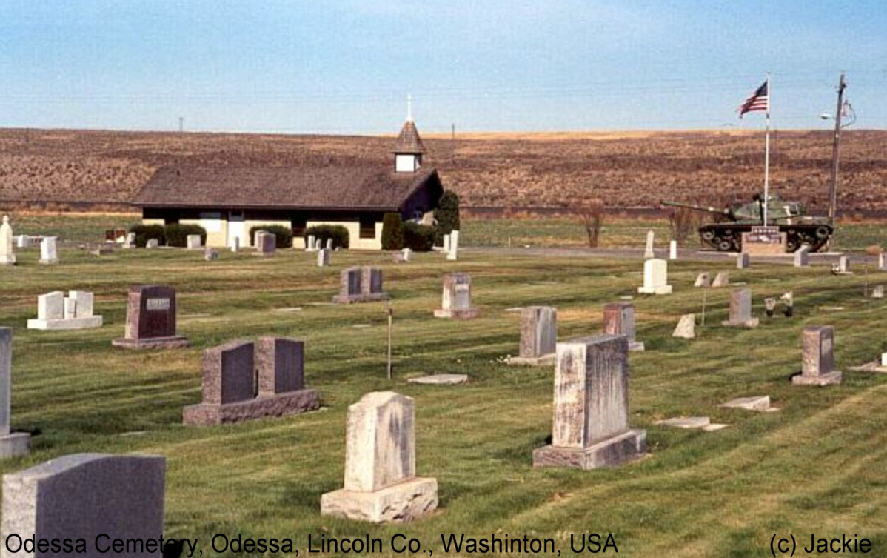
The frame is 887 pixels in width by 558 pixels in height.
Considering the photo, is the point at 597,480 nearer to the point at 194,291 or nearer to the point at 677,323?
the point at 677,323

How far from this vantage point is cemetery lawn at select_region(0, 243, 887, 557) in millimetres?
12875

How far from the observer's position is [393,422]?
12.7 meters

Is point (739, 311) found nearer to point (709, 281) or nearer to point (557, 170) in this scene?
point (709, 281)

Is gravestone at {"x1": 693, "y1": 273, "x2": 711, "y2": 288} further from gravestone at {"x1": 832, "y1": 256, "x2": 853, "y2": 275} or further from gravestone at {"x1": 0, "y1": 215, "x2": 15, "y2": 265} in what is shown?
gravestone at {"x1": 0, "y1": 215, "x2": 15, "y2": 265}

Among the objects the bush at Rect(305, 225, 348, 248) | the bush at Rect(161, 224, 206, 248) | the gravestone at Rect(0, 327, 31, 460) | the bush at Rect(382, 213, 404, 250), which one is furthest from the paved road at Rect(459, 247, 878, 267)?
the gravestone at Rect(0, 327, 31, 460)

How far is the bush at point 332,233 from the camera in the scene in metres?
72.8

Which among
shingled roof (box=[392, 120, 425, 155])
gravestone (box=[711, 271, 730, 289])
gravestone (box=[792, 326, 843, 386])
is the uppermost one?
shingled roof (box=[392, 120, 425, 155])

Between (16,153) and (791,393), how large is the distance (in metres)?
175

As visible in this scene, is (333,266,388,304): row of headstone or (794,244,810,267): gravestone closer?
(333,266,388,304): row of headstone

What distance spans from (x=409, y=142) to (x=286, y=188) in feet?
22.3

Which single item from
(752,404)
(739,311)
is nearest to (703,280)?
(739,311)

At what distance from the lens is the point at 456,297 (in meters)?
34.0

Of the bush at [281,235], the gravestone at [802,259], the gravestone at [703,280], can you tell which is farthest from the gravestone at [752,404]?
the bush at [281,235]

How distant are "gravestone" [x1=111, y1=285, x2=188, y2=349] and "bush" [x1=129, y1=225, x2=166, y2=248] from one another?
45.2 m
